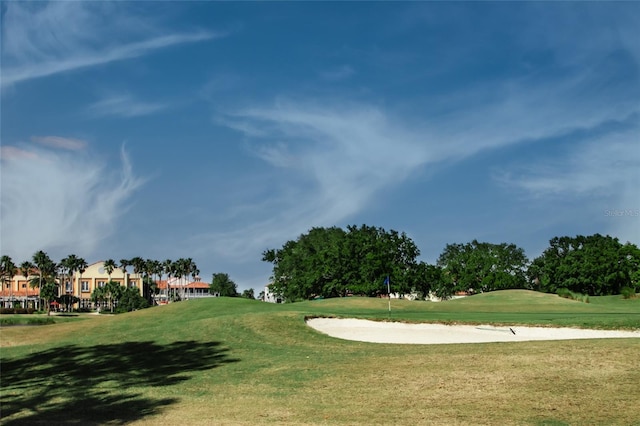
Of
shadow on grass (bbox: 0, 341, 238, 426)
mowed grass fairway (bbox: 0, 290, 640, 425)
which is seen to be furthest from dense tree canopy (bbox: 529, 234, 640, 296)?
shadow on grass (bbox: 0, 341, 238, 426)

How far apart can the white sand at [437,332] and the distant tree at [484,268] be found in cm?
7817

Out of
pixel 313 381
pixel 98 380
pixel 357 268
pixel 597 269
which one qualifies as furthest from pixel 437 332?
pixel 597 269

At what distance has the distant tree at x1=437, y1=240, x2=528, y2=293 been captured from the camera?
115562 mm

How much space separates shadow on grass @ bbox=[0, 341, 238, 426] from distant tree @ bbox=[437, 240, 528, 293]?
286 feet

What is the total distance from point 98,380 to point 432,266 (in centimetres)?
8210

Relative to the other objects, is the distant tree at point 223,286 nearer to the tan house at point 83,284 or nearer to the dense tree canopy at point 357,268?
the tan house at point 83,284

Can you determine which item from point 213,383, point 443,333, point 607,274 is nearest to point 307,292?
point 607,274

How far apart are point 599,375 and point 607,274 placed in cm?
9706

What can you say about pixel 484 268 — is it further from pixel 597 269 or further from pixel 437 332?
pixel 437 332

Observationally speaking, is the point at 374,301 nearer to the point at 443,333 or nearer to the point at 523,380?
the point at 443,333

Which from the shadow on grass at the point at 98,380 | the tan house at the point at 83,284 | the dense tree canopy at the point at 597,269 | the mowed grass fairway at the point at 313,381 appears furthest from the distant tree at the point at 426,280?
the tan house at the point at 83,284

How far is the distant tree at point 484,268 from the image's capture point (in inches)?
4550

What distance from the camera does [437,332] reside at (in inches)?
1226

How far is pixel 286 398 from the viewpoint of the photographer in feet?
57.4
